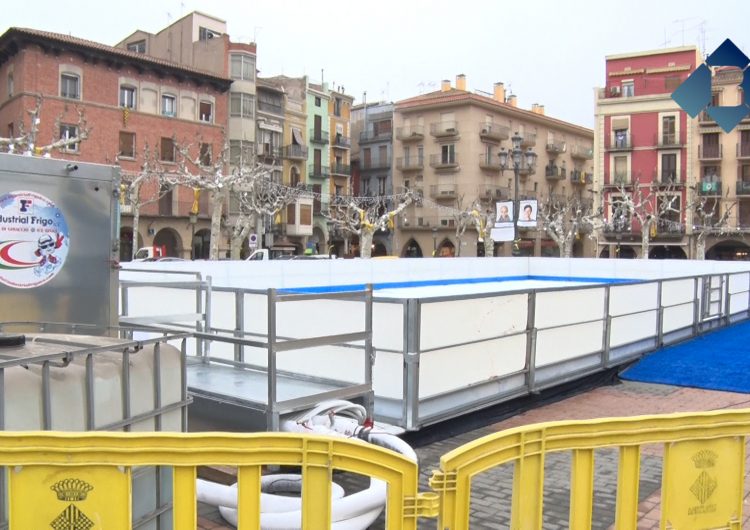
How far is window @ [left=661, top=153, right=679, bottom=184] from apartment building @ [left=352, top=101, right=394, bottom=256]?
23.1m

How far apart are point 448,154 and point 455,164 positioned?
58.2 inches

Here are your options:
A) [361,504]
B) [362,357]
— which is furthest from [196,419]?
[361,504]

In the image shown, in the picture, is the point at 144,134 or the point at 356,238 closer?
the point at 144,134

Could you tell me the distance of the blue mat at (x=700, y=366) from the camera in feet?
31.7

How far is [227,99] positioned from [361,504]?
48509mm

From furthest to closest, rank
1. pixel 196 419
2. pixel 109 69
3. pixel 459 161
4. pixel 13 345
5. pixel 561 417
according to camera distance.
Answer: pixel 459 161, pixel 109 69, pixel 561 417, pixel 196 419, pixel 13 345

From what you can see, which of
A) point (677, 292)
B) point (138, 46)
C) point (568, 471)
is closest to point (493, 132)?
point (138, 46)

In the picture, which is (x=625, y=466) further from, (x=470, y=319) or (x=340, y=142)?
(x=340, y=142)

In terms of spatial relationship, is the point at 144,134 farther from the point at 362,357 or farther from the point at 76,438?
the point at 76,438

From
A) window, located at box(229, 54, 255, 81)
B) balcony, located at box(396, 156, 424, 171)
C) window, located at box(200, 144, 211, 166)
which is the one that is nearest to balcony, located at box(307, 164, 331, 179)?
balcony, located at box(396, 156, 424, 171)

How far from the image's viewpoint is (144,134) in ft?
147

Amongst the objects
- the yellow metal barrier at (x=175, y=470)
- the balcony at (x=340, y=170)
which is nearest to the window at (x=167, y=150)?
the balcony at (x=340, y=170)

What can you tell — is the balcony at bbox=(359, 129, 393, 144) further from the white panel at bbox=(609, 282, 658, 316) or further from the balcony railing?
the white panel at bbox=(609, 282, 658, 316)

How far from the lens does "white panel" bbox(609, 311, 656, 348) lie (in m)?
10.4
